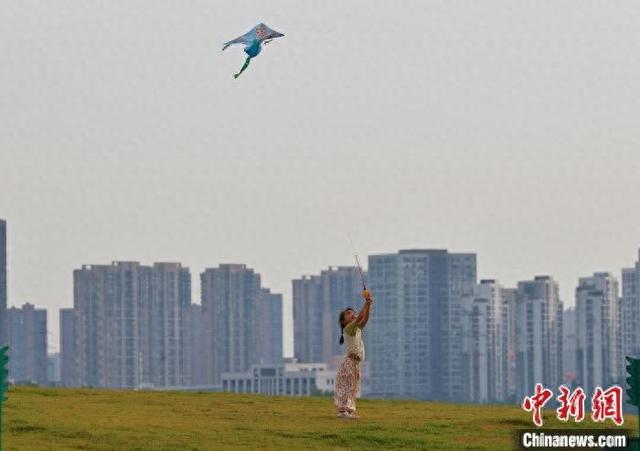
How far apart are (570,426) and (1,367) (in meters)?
14.2

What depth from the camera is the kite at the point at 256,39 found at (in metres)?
40.8

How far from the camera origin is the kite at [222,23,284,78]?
40.8 meters

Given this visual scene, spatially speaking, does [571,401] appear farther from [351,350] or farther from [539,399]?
[351,350]

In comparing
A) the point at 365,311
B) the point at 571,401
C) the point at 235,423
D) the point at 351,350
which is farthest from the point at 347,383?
the point at 571,401

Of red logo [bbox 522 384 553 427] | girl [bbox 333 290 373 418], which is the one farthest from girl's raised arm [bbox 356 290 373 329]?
red logo [bbox 522 384 553 427]

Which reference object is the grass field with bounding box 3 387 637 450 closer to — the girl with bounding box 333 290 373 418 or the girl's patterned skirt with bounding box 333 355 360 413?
the girl's patterned skirt with bounding box 333 355 360 413

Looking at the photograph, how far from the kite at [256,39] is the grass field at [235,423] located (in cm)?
722

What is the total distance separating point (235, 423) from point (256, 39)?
837 centimetres

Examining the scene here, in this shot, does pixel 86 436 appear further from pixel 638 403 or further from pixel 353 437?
pixel 638 403

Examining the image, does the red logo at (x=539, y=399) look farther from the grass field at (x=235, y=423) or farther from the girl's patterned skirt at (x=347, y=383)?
the girl's patterned skirt at (x=347, y=383)

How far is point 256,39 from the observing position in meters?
41.8

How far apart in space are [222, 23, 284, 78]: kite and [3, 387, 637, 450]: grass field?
7219 mm

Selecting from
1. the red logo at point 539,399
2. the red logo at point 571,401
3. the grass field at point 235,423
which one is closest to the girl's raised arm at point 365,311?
the grass field at point 235,423

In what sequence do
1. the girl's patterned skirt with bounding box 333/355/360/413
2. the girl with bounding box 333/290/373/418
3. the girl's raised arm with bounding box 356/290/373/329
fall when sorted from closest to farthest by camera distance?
the girl's raised arm with bounding box 356/290/373/329, the girl with bounding box 333/290/373/418, the girl's patterned skirt with bounding box 333/355/360/413
